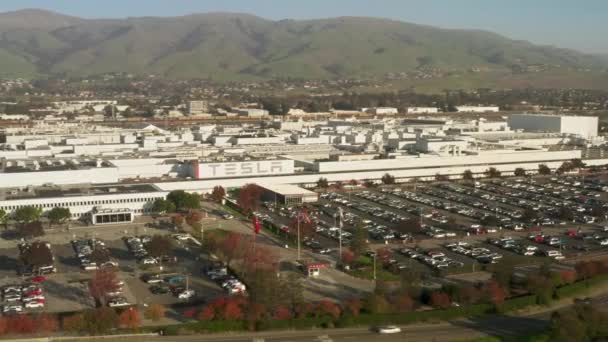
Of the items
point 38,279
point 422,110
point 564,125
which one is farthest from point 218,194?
point 422,110

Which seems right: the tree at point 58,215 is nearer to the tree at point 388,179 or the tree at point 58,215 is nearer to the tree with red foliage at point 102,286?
the tree with red foliage at point 102,286

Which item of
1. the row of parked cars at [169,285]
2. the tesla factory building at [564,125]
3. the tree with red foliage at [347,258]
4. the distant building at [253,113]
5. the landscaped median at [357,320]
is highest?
the distant building at [253,113]

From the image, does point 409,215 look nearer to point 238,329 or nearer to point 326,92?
point 238,329

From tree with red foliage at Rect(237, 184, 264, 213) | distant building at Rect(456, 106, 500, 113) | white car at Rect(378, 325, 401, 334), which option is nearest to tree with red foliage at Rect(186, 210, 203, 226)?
tree with red foliage at Rect(237, 184, 264, 213)

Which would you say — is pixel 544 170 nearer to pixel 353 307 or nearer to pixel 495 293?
pixel 495 293

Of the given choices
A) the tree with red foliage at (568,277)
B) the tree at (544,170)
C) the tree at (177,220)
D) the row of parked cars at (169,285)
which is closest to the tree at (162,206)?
the tree at (177,220)

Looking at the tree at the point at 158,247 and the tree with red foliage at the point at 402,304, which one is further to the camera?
the tree at the point at 158,247

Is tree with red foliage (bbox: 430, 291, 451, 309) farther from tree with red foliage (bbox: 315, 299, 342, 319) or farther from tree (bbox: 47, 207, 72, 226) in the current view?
tree (bbox: 47, 207, 72, 226)
